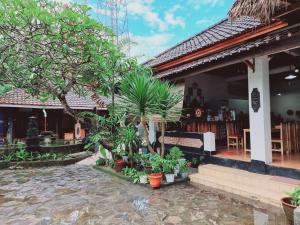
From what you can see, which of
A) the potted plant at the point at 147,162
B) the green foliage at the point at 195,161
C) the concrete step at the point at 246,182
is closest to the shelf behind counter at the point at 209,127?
the green foliage at the point at 195,161

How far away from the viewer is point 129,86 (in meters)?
6.49

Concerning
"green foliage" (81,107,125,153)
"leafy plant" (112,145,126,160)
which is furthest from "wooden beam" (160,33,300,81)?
"leafy plant" (112,145,126,160)

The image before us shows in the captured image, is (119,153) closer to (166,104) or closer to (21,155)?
(166,104)

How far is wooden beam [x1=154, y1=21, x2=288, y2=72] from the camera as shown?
5.46m

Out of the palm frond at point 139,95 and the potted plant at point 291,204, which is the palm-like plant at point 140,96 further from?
the potted plant at point 291,204

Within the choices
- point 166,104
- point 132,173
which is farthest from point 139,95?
point 132,173

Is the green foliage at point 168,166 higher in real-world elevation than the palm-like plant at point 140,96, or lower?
lower

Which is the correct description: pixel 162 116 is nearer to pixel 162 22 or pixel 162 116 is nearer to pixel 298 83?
pixel 298 83

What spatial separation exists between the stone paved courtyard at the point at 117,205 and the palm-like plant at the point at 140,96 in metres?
1.97

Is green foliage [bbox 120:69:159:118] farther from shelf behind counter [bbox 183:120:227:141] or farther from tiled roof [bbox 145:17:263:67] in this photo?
shelf behind counter [bbox 183:120:227:141]

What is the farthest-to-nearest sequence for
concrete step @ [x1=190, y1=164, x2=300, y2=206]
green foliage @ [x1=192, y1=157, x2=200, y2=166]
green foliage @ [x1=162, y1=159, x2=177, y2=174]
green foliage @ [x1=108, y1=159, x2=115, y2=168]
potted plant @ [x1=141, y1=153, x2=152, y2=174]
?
green foliage @ [x1=108, y1=159, x2=115, y2=168], green foliage @ [x1=192, y1=157, x2=200, y2=166], potted plant @ [x1=141, y1=153, x2=152, y2=174], green foliage @ [x1=162, y1=159, x2=177, y2=174], concrete step @ [x1=190, y1=164, x2=300, y2=206]

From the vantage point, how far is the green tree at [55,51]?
210 inches

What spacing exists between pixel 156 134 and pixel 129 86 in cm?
330

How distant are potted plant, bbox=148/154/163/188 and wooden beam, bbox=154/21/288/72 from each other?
11.5 ft
